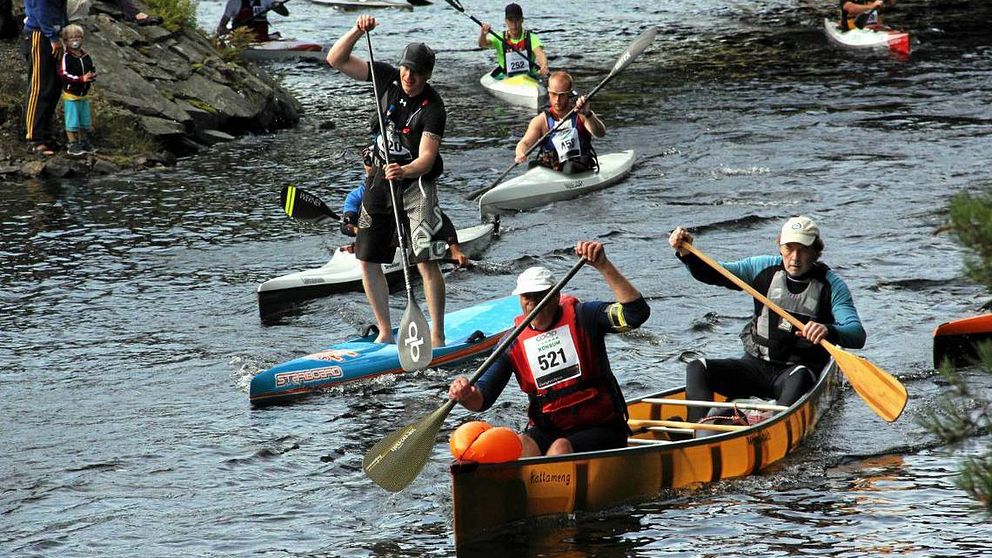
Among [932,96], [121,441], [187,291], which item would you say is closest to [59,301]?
[187,291]

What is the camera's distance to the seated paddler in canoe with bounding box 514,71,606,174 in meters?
13.6

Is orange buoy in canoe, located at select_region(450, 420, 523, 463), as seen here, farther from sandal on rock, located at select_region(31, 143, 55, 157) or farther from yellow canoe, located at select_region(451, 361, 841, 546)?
sandal on rock, located at select_region(31, 143, 55, 157)

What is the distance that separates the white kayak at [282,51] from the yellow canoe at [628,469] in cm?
1730

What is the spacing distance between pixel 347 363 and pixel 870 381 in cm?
346

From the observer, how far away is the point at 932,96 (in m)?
18.6

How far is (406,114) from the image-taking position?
345 inches

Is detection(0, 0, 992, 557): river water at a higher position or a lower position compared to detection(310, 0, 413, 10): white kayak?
higher

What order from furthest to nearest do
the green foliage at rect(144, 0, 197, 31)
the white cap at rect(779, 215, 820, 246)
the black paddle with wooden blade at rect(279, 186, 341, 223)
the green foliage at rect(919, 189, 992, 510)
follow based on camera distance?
the green foliage at rect(144, 0, 197, 31), the black paddle with wooden blade at rect(279, 186, 341, 223), the white cap at rect(779, 215, 820, 246), the green foliage at rect(919, 189, 992, 510)

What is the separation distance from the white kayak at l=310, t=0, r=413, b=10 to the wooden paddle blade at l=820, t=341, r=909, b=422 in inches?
916

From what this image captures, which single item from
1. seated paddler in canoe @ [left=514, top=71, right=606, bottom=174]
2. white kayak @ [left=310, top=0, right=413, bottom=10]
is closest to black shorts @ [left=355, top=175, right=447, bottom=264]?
seated paddler in canoe @ [left=514, top=71, right=606, bottom=174]

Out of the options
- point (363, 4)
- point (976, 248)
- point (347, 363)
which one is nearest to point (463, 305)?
point (347, 363)

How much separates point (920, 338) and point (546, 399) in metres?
4.13

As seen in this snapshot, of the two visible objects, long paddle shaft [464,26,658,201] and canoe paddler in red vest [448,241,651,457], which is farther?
long paddle shaft [464,26,658,201]

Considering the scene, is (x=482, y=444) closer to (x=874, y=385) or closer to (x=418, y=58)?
(x=874, y=385)
